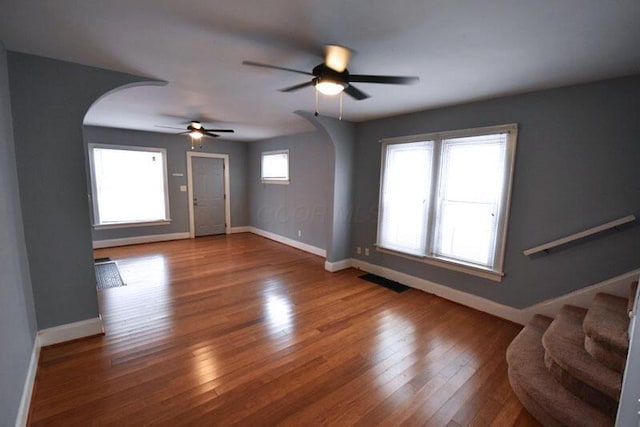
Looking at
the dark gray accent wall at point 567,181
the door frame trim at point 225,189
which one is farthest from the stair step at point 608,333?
the door frame trim at point 225,189

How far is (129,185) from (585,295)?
7.52 m

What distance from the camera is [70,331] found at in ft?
7.90

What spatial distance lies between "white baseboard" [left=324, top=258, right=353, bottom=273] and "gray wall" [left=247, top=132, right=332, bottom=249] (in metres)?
0.52

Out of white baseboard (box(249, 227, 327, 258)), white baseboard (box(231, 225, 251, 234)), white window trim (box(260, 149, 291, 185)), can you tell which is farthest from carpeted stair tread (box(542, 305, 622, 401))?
white baseboard (box(231, 225, 251, 234))

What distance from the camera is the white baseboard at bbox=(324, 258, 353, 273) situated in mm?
4434

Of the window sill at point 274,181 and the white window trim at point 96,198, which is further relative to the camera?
the window sill at point 274,181

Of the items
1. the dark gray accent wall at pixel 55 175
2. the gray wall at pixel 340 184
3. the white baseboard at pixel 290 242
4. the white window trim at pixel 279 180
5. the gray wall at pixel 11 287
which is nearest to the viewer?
the gray wall at pixel 11 287

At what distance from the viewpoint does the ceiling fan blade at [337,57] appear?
6.11ft

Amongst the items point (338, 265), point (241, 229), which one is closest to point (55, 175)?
point (338, 265)

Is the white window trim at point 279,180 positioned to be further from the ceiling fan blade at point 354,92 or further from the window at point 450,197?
the ceiling fan blade at point 354,92

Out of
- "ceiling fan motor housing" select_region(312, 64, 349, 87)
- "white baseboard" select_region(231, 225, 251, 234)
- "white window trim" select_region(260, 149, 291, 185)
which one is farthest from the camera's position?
"white baseboard" select_region(231, 225, 251, 234)

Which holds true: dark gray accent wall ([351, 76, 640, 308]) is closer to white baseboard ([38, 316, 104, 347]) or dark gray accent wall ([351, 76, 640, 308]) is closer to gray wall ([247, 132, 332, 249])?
gray wall ([247, 132, 332, 249])

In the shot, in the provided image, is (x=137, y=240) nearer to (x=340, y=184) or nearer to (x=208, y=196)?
(x=208, y=196)

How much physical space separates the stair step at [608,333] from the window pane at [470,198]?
41.5 inches
